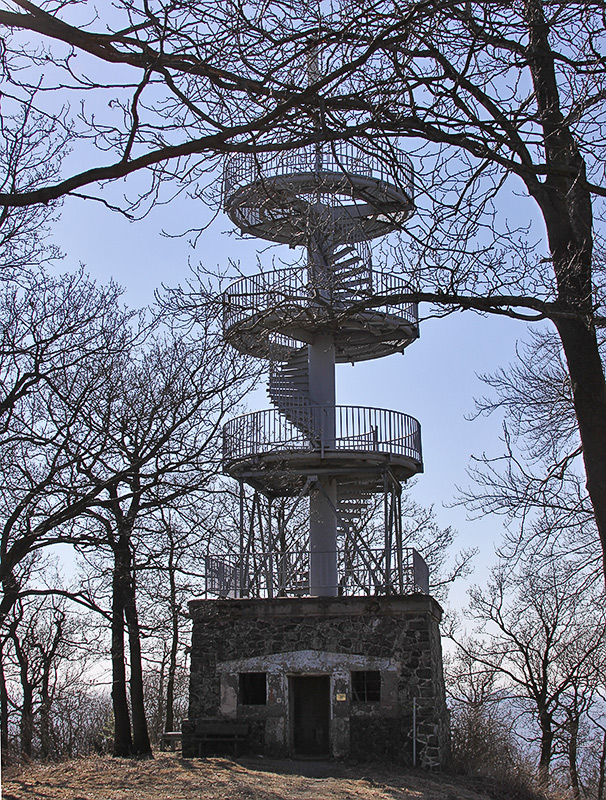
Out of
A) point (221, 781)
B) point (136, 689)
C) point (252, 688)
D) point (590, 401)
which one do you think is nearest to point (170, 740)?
point (136, 689)

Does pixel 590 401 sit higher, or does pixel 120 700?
pixel 590 401

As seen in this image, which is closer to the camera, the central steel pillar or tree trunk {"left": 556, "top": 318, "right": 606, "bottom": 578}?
tree trunk {"left": 556, "top": 318, "right": 606, "bottom": 578}

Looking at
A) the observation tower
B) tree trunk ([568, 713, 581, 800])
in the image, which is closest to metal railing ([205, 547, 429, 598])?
the observation tower

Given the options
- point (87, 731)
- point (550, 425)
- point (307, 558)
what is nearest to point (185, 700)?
point (87, 731)

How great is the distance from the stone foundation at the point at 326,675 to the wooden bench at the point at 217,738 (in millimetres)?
166

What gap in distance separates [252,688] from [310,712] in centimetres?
130

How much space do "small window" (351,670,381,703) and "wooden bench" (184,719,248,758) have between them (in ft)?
6.94

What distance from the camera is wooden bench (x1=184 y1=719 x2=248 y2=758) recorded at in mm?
17109

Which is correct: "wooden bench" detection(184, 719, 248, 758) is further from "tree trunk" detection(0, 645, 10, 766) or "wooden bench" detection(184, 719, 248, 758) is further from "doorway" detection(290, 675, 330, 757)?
"tree trunk" detection(0, 645, 10, 766)

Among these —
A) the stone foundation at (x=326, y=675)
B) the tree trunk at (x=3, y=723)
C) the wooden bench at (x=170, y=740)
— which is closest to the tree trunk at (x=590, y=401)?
the stone foundation at (x=326, y=675)

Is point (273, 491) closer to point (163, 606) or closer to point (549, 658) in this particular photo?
point (163, 606)

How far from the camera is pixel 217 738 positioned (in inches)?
674

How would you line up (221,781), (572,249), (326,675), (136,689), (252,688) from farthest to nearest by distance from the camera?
(136,689)
(252,688)
(326,675)
(221,781)
(572,249)

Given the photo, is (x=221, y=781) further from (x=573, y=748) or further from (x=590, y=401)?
(x=573, y=748)
